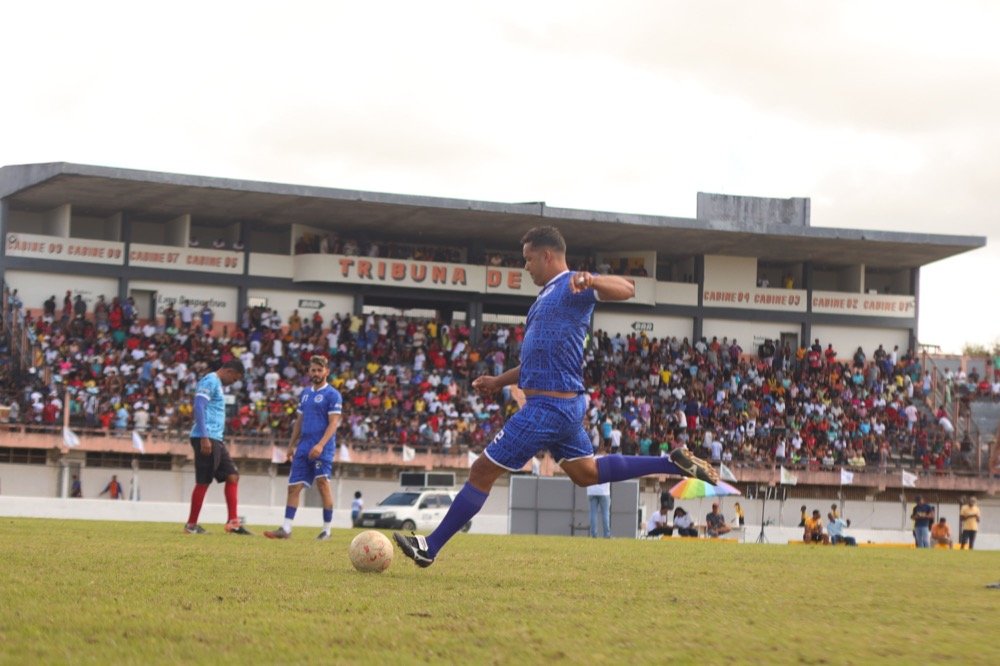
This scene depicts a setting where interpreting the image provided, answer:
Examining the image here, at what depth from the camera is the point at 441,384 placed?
4925 centimetres

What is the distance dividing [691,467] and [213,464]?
7.63 metres

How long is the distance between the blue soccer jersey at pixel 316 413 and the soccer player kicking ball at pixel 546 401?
6.28 meters

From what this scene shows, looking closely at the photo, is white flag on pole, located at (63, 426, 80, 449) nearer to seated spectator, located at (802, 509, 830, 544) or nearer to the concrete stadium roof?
the concrete stadium roof

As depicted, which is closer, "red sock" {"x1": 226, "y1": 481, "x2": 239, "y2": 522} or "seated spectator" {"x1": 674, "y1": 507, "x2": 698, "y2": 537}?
"red sock" {"x1": 226, "y1": 481, "x2": 239, "y2": 522}

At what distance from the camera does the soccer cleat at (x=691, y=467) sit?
10.0m

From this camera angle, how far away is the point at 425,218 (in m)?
53.6

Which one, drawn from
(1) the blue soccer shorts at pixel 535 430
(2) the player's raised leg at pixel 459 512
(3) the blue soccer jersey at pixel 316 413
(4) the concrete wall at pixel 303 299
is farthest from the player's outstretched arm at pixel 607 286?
(4) the concrete wall at pixel 303 299

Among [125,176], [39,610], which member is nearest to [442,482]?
[125,176]

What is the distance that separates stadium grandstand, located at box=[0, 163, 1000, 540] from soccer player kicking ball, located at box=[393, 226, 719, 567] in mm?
33986

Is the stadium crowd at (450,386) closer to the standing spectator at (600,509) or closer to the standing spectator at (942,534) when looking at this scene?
the standing spectator at (942,534)

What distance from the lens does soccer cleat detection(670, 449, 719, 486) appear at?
1003cm

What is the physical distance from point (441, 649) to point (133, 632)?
128 centimetres

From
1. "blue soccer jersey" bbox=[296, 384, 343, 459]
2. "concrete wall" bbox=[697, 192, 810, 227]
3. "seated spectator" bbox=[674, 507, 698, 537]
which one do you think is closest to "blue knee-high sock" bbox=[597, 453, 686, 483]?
"blue soccer jersey" bbox=[296, 384, 343, 459]

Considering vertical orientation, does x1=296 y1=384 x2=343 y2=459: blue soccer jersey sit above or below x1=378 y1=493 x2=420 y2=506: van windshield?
above
